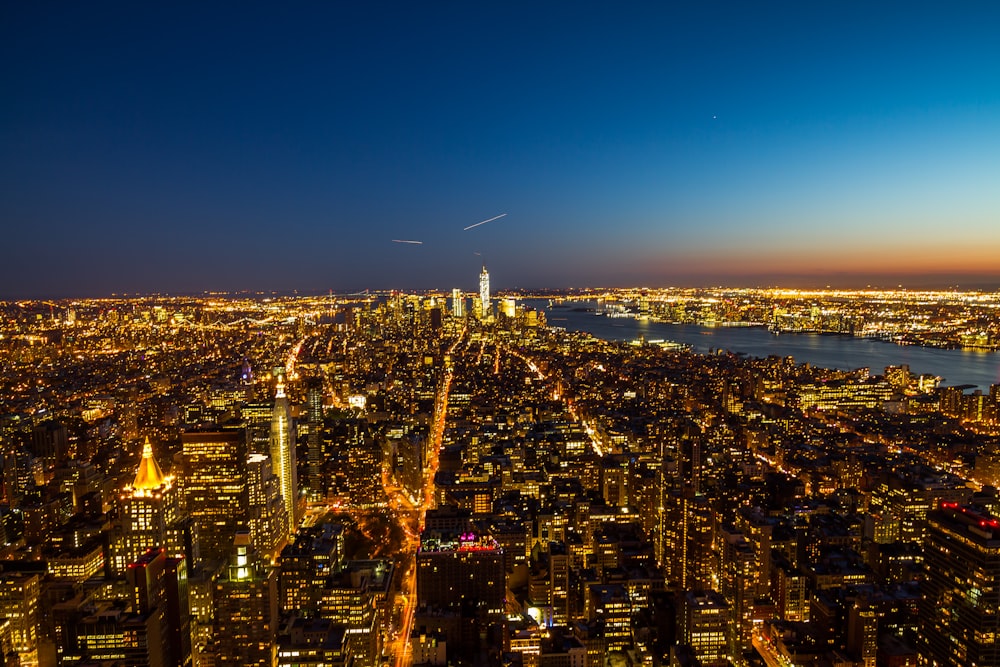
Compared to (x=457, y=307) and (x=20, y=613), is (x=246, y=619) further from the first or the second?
(x=457, y=307)

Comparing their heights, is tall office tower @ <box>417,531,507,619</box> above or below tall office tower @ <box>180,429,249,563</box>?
below

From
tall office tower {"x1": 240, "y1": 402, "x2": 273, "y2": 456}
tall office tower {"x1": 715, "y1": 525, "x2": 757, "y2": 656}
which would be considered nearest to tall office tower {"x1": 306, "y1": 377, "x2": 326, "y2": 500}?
tall office tower {"x1": 240, "y1": 402, "x2": 273, "y2": 456}

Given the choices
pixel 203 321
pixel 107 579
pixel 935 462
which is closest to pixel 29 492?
pixel 107 579

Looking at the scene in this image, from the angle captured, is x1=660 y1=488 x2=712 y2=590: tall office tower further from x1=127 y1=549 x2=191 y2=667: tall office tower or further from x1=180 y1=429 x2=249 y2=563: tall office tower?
x1=180 y1=429 x2=249 y2=563: tall office tower

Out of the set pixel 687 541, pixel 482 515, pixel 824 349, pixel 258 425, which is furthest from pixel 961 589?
pixel 824 349

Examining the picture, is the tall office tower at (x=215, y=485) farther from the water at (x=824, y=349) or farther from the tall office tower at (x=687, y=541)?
the water at (x=824, y=349)

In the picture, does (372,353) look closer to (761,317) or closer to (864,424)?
(864,424)
